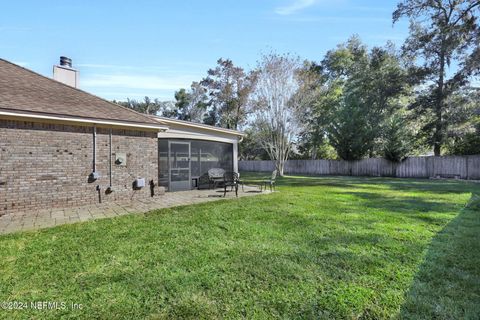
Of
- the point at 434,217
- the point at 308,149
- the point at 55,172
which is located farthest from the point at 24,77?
the point at 308,149

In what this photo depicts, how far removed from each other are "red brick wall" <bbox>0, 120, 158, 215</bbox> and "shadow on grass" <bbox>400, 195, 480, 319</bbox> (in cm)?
758

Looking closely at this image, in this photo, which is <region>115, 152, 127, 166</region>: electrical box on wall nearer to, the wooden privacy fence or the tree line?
the tree line

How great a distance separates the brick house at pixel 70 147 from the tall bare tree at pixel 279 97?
34.9 ft

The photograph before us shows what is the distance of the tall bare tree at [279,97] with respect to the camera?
18.9m

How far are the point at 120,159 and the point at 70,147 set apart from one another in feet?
4.44

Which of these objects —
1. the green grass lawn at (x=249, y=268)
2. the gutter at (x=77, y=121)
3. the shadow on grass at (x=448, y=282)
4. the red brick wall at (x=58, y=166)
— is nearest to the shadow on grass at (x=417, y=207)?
the green grass lawn at (x=249, y=268)

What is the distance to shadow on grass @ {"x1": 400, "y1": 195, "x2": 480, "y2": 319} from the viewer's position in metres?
2.31

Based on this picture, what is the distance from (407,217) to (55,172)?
8.83 m

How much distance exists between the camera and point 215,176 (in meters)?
11.1

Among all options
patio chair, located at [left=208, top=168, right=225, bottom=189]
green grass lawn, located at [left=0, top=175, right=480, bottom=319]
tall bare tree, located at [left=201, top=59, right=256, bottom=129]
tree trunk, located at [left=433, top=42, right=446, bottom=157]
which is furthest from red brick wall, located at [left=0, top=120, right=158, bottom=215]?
tall bare tree, located at [left=201, top=59, right=256, bottom=129]

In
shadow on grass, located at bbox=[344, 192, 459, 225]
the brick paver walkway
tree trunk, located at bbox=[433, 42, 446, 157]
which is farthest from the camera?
tree trunk, located at bbox=[433, 42, 446, 157]

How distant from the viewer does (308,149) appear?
2866cm

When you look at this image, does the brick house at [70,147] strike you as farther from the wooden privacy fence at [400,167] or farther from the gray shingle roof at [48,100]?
the wooden privacy fence at [400,167]

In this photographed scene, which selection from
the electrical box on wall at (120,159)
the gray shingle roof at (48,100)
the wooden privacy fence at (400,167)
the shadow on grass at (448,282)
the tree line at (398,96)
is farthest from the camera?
the tree line at (398,96)
